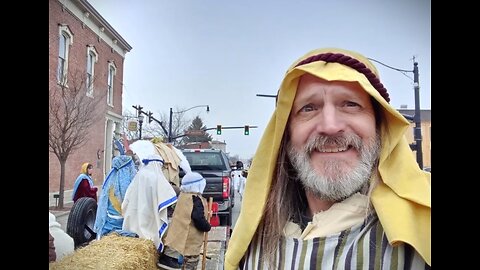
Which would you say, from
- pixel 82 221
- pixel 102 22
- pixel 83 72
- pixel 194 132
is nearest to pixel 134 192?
pixel 82 221

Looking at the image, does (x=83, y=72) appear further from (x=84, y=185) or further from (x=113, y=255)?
(x=113, y=255)

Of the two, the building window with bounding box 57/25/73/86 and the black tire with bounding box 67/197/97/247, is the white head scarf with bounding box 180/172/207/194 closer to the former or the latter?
the black tire with bounding box 67/197/97/247

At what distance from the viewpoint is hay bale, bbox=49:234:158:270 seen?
2.88ft

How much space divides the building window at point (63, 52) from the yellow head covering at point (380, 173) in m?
0.52

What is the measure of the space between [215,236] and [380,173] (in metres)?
1.36

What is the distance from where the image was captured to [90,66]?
99 centimetres

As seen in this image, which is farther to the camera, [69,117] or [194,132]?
[194,132]

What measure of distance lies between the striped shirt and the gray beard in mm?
78

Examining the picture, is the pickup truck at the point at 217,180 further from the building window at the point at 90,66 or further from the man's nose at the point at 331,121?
the man's nose at the point at 331,121

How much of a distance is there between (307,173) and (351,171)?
0.32 ft

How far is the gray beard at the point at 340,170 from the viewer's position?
755 mm

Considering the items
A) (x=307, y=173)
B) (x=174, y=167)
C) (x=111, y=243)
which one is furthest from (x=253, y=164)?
(x=174, y=167)

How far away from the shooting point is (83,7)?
0.92 m
